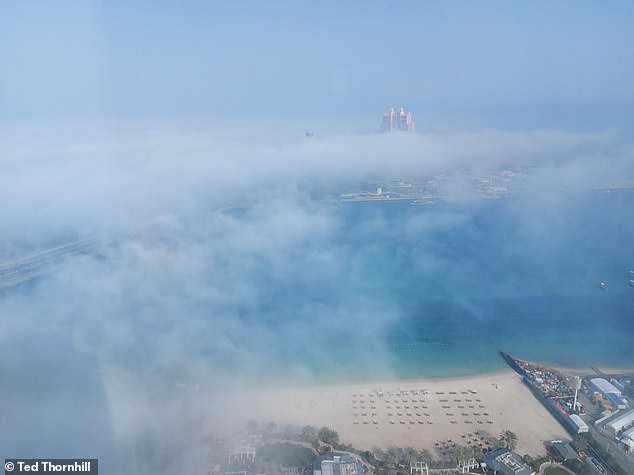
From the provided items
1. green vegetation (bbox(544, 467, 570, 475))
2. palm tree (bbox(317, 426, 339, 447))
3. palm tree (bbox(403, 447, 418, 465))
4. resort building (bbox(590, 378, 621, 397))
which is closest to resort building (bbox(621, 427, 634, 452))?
resort building (bbox(590, 378, 621, 397))

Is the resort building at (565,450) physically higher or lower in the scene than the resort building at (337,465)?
lower

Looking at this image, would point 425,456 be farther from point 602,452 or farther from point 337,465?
point 602,452

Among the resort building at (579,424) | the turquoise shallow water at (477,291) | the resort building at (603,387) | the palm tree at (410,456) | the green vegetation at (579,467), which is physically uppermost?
the turquoise shallow water at (477,291)

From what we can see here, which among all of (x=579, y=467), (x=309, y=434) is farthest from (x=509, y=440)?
(x=309, y=434)

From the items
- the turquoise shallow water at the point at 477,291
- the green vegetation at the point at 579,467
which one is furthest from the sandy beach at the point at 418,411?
the turquoise shallow water at the point at 477,291

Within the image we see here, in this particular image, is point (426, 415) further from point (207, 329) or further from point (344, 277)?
point (344, 277)

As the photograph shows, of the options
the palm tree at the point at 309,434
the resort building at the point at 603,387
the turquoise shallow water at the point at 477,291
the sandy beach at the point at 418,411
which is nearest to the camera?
the palm tree at the point at 309,434

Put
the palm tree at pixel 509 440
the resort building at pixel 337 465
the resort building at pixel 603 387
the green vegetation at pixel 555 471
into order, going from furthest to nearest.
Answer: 1. the resort building at pixel 603 387
2. the palm tree at pixel 509 440
3. the green vegetation at pixel 555 471
4. the resort building at pixel 337 465

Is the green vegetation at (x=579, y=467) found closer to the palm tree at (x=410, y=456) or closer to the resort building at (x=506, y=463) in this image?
the resort building at (x=506, y=463)
